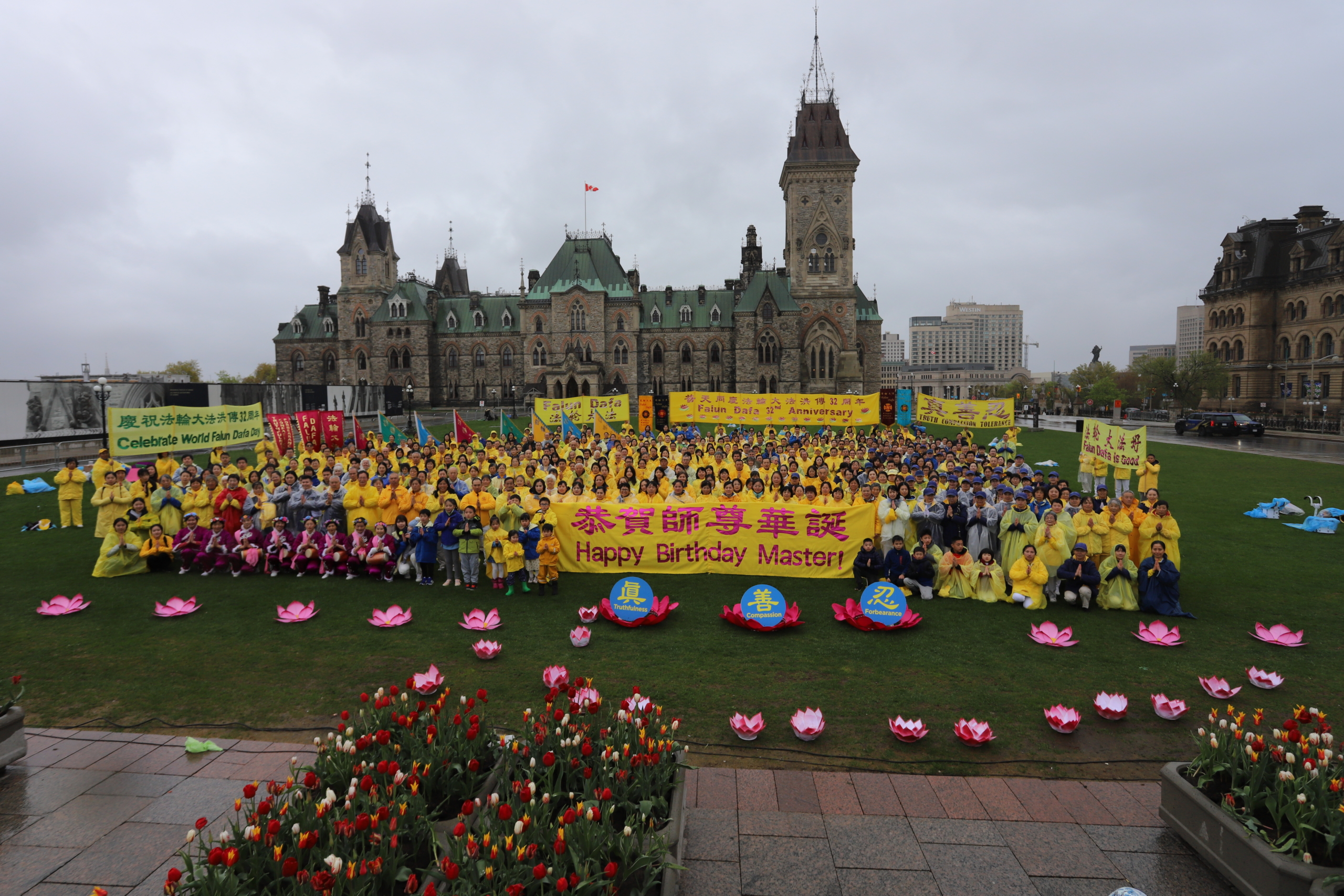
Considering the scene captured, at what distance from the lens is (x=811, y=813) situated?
509 cm

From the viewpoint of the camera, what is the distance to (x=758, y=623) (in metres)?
8.73

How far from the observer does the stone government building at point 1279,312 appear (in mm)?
54344

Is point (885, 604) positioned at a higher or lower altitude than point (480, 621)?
higher

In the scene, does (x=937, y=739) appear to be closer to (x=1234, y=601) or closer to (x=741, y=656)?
(x=741, y=656)

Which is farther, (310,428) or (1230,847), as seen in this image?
(310,428)

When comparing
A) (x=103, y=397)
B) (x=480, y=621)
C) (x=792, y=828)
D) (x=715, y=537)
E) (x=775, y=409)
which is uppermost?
(x=103, y=397)

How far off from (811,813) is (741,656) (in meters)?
2.96

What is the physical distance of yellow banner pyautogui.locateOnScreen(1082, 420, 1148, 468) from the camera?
14.7 meters

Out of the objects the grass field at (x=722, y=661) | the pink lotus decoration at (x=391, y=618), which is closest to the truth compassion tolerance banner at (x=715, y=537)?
the grass field at (x=722, y=661)

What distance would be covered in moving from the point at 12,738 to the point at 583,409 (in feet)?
73.2

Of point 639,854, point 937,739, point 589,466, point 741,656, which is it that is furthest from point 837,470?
point 639,854

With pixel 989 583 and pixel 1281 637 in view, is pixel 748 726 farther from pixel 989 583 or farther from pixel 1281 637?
pixel 1281 637

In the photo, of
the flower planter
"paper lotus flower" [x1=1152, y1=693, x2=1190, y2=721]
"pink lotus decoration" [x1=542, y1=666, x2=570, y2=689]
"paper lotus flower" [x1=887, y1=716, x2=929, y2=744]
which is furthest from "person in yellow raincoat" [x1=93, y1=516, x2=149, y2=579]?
"paper lotus flower" [x1=1152, y1=693, x2=1190, y2=721]

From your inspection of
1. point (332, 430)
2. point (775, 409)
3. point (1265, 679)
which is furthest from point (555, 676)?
point (775, 409)
